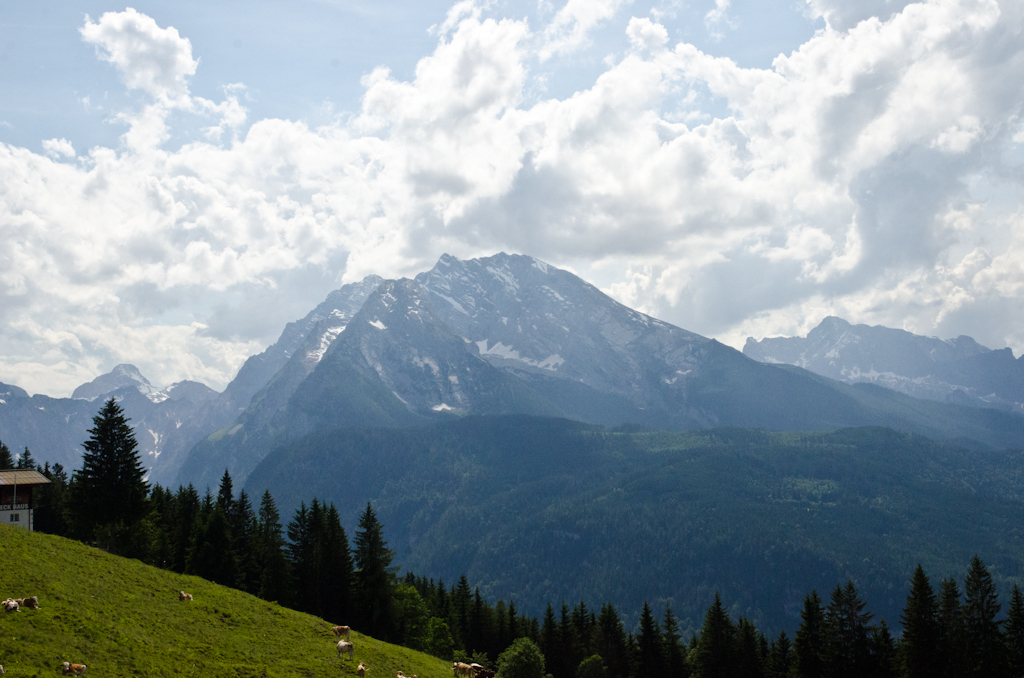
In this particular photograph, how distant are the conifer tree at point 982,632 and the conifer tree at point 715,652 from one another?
2993 cm

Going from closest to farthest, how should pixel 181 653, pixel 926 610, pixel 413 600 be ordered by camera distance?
1. pixel 181 653
2. pixel 926 610
3. pixel 413 600

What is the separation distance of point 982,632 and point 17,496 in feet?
332

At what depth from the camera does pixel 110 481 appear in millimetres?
77812

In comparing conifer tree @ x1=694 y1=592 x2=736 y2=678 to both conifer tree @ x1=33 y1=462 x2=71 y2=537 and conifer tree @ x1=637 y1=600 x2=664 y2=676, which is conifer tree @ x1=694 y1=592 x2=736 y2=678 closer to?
conifer tree @ x1=637 y1=600 x2=664 y2=676

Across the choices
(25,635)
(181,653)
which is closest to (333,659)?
(181,653)

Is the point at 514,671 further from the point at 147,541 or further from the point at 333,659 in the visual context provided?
the point at 147,541

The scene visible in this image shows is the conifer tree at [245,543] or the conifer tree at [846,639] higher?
the conifer tree at [245,543]

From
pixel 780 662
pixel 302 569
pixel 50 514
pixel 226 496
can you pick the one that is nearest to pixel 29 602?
pixel 302 569

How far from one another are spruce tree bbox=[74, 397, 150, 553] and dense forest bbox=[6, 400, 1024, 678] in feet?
0.35

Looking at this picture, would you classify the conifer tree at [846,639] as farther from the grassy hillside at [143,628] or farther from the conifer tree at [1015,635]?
the grassy hillside at [143,628]

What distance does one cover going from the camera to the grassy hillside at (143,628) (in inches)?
1569

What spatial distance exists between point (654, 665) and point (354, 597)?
4663 cm

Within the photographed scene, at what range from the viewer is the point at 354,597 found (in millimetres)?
87938

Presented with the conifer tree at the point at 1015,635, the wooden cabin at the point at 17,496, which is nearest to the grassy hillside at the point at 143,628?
A: the wooden cabin at the point at 17,496
